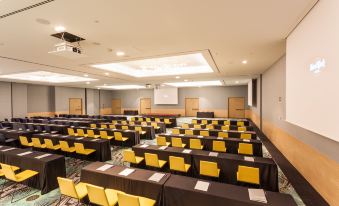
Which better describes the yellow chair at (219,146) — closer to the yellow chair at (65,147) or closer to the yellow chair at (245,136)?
the yellow chair at (245,136)

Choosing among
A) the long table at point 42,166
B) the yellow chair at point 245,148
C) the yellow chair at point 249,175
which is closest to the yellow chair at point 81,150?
the long table at point 42,166

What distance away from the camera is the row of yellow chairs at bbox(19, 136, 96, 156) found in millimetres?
5975

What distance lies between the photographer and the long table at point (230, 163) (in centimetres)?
388

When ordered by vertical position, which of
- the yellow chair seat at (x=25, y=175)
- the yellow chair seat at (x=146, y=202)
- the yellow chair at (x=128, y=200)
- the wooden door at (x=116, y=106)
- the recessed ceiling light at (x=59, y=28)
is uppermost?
the recessed ceiling light at (x=59, y=28)

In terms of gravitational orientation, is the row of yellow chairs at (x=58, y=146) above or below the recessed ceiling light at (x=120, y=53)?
below

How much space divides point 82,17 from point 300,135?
6054mm

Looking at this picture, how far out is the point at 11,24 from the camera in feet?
11.1

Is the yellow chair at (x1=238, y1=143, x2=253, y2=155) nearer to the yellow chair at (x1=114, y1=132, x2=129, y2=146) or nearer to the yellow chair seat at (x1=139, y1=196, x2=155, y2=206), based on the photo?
the yellow chair seat at (x1=139, y1=196, x2=155, y2=206)

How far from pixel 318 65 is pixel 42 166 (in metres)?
5.89

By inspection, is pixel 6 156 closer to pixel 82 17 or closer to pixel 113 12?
pixel 82 17

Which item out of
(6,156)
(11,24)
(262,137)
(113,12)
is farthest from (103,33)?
(262,137)

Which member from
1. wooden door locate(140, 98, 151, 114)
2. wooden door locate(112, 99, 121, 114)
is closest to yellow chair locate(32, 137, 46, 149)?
wooden door locate(140, 98, 151, 114)

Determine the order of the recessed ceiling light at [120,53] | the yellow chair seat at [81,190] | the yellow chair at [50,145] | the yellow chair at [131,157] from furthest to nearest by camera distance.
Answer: the yellow chair at [50,145], the recessed ceiling light at [120,53], the yellow chair at [131,157], the yellow chair seat at [81,190]

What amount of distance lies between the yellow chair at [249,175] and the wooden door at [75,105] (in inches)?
725
